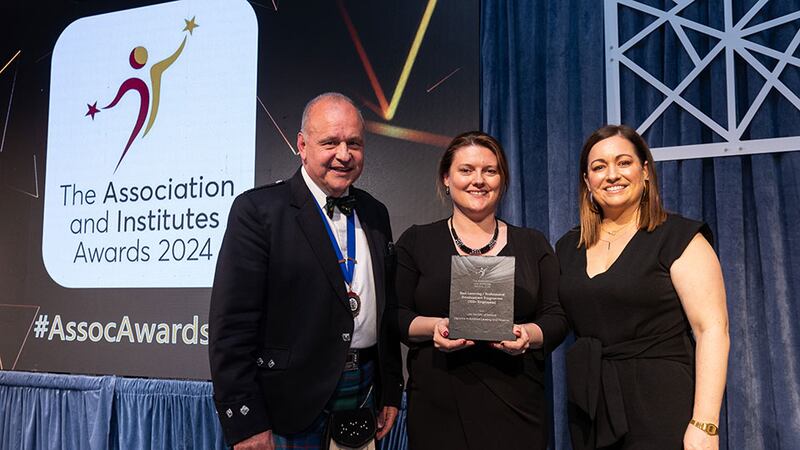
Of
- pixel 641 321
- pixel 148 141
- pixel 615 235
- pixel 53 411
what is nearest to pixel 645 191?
pixel 615 235

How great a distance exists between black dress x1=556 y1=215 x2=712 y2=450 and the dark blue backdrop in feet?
2.88

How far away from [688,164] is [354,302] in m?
1.64

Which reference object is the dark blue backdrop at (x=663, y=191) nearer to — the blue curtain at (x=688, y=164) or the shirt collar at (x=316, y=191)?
the blue curtain at (x=688, y=164)

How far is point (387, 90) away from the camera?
10.1 ft

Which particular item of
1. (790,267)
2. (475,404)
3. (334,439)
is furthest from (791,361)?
(334,439)

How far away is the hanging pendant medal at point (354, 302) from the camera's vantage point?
184 cm

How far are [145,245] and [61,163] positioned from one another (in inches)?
32.2

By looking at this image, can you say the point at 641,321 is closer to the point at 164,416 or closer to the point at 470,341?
the point at 470,341

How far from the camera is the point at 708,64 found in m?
2.68

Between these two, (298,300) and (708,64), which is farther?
(708,64)

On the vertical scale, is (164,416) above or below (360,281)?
below

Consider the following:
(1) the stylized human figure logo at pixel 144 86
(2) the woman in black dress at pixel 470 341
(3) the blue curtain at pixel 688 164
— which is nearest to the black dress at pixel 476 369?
(2) the woman in black dress at pixel 470 341

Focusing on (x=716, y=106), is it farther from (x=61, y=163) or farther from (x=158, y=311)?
(x=61, y=163)

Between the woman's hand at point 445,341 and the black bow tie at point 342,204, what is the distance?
0.44 meters
